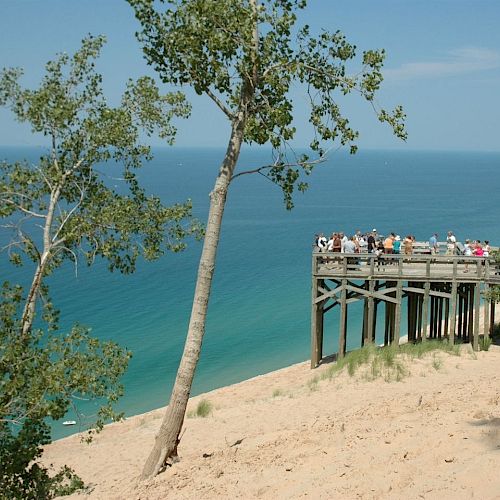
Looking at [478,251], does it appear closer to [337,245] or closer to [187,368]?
[337,245]

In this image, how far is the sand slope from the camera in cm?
845

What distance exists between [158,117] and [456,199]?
340 ft

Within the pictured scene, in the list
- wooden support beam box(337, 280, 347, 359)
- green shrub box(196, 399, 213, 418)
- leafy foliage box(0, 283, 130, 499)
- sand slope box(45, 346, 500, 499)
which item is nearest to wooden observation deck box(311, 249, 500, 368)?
wooden support beam box(337, 280, 347, 359)

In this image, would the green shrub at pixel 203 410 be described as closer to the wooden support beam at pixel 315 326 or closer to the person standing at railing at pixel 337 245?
the wooden support beam at pixel 315 326

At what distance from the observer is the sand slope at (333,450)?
27.7ft

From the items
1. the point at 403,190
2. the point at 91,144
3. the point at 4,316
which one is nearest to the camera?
the point at 4,316

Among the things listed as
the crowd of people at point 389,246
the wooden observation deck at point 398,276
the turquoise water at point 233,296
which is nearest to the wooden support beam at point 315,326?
the wooden observation deck at point 398,276

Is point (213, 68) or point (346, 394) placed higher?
point (213, 68)

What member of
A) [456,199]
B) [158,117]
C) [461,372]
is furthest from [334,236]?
[456,199]

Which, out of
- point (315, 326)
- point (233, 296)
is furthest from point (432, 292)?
point (233, 296)

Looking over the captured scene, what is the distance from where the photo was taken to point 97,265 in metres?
54.5

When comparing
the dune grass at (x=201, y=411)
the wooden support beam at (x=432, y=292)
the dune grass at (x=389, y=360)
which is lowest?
the dune grass at (x=201, y=411)

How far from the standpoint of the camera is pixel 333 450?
10148mm

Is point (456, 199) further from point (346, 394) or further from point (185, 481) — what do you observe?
point (185, 481)
